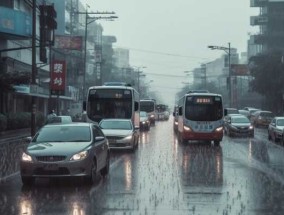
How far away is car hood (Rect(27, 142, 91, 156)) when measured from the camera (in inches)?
548

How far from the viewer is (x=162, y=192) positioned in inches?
512

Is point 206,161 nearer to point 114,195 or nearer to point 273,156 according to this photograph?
point 273,156

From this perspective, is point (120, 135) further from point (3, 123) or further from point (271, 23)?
point (271, 23)

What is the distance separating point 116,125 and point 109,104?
17.7 ft

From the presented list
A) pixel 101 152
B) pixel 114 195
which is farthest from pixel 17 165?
pixel 114 195

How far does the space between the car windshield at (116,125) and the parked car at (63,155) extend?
432 inches

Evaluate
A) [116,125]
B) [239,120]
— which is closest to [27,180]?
[116,125]

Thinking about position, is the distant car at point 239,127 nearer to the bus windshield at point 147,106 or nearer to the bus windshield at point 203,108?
the bus windshield at point 203,108

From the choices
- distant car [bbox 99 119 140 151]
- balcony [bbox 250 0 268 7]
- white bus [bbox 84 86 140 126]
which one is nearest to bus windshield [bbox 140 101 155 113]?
white bus [bbox 84 86 140 126]

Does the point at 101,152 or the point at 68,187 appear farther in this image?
the point at 101,152

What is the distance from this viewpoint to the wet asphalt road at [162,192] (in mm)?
10883

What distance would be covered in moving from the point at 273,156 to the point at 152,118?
43.7 metres

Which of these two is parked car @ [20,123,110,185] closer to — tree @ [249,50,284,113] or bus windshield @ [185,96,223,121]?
bus windshield @ [185,96,223,121]

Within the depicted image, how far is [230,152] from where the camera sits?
2595 cm
